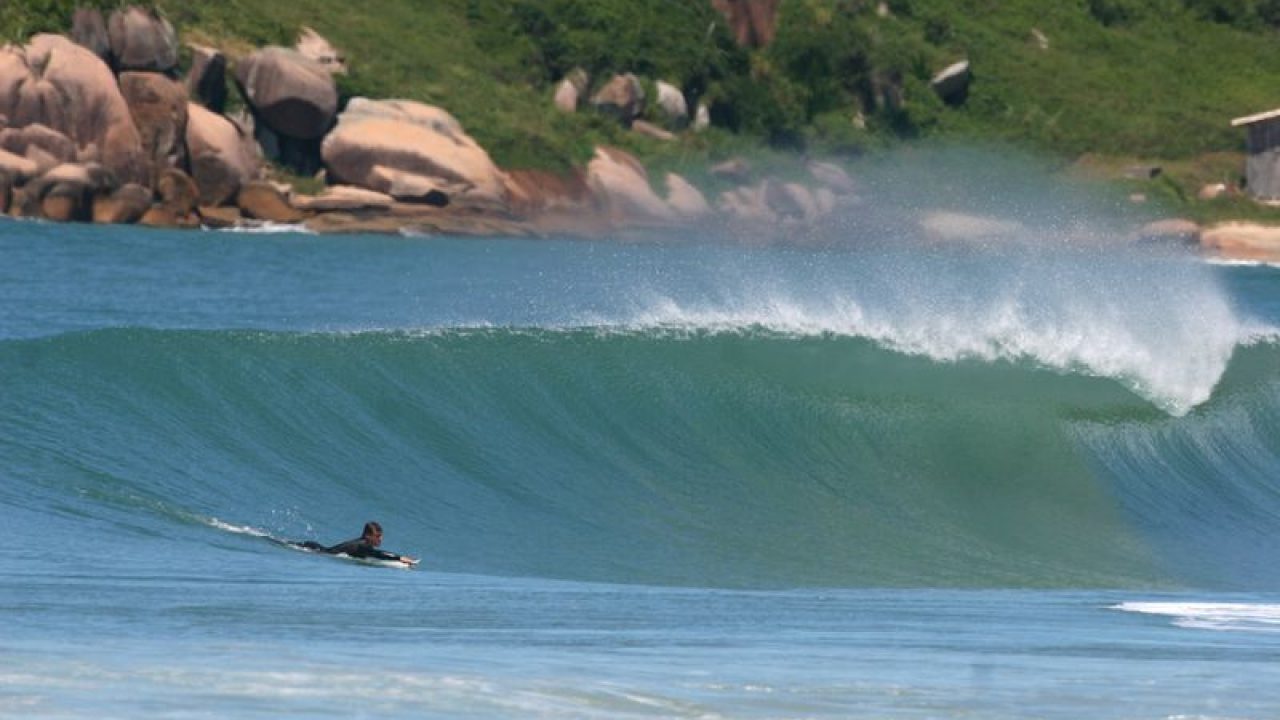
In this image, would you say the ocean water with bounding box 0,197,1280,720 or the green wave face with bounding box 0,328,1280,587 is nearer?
the ocean water with bounding box 0,197,1280,720

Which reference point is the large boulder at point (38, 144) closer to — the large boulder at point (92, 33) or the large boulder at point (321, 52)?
the large boulder at point (92, 33)

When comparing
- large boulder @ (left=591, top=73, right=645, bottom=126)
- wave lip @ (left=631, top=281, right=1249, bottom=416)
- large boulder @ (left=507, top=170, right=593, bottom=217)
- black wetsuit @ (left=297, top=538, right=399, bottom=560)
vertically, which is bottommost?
black wetsuit @ (left=297, top=538, right=399, bottom=560)

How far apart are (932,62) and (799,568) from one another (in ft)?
210

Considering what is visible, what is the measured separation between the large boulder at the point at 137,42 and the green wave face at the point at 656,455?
100 feet

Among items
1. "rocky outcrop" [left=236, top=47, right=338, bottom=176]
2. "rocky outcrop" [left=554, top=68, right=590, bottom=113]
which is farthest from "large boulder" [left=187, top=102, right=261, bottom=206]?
"rocky outcrop" [left=554, top=68, right=590, bottom=113]

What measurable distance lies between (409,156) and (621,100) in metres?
12.9

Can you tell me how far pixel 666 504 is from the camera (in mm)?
19656

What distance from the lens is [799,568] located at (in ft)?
57.6

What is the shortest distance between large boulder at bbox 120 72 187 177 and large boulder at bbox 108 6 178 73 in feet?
1.91

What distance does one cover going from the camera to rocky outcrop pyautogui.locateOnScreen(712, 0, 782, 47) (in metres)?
78.0

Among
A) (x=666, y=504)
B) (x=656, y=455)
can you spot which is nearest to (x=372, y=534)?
(x=666, y=504)

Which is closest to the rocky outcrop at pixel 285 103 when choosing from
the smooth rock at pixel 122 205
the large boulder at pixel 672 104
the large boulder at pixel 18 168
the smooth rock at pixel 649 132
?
the smooth rock at pixel 122 205

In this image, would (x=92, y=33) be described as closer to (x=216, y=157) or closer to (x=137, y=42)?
(x=137, y=42)

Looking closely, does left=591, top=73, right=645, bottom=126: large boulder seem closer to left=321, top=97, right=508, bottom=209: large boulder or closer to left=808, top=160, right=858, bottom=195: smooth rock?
left=808, top=160, right=858, bottom=195: smooth rock
